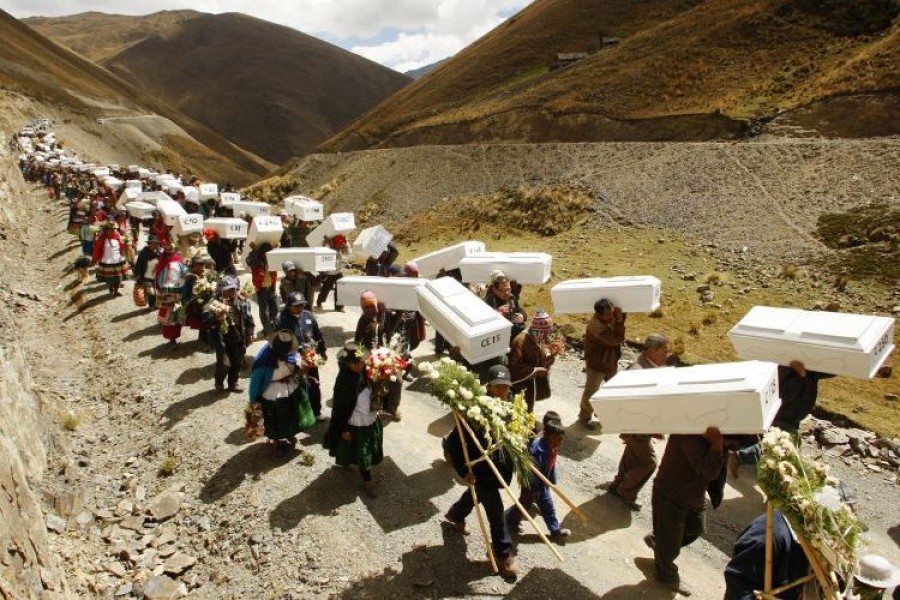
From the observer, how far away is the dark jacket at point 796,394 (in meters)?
7.68

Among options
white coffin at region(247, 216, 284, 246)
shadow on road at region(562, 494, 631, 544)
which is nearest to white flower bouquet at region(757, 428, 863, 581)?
shadow on road at region(562, 494, 631, 544)

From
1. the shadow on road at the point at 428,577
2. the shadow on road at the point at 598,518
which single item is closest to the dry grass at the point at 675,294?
the shadow on road at the point at 598,518

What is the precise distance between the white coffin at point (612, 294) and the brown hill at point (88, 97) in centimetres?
7554

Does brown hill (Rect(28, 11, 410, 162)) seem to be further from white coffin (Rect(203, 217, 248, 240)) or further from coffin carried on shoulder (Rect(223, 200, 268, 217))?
white coffin (Rect(203, 217, 248, 240))

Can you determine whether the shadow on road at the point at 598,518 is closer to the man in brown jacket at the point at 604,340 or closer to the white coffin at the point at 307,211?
the man in brown jacket at the point at 604,340

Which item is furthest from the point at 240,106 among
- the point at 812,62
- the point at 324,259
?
the point at 324,259

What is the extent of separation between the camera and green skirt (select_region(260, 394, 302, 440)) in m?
7.89

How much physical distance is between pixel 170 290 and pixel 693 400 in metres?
11.0

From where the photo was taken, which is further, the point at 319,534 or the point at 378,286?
the point at 378,286

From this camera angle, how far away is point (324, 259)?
43.1 feet

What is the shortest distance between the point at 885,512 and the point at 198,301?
12.0 m

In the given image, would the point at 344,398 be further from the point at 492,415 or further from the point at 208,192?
the point at 208,192

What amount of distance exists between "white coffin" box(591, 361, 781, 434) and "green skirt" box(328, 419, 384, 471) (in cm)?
300

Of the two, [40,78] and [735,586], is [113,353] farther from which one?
[40,78]
